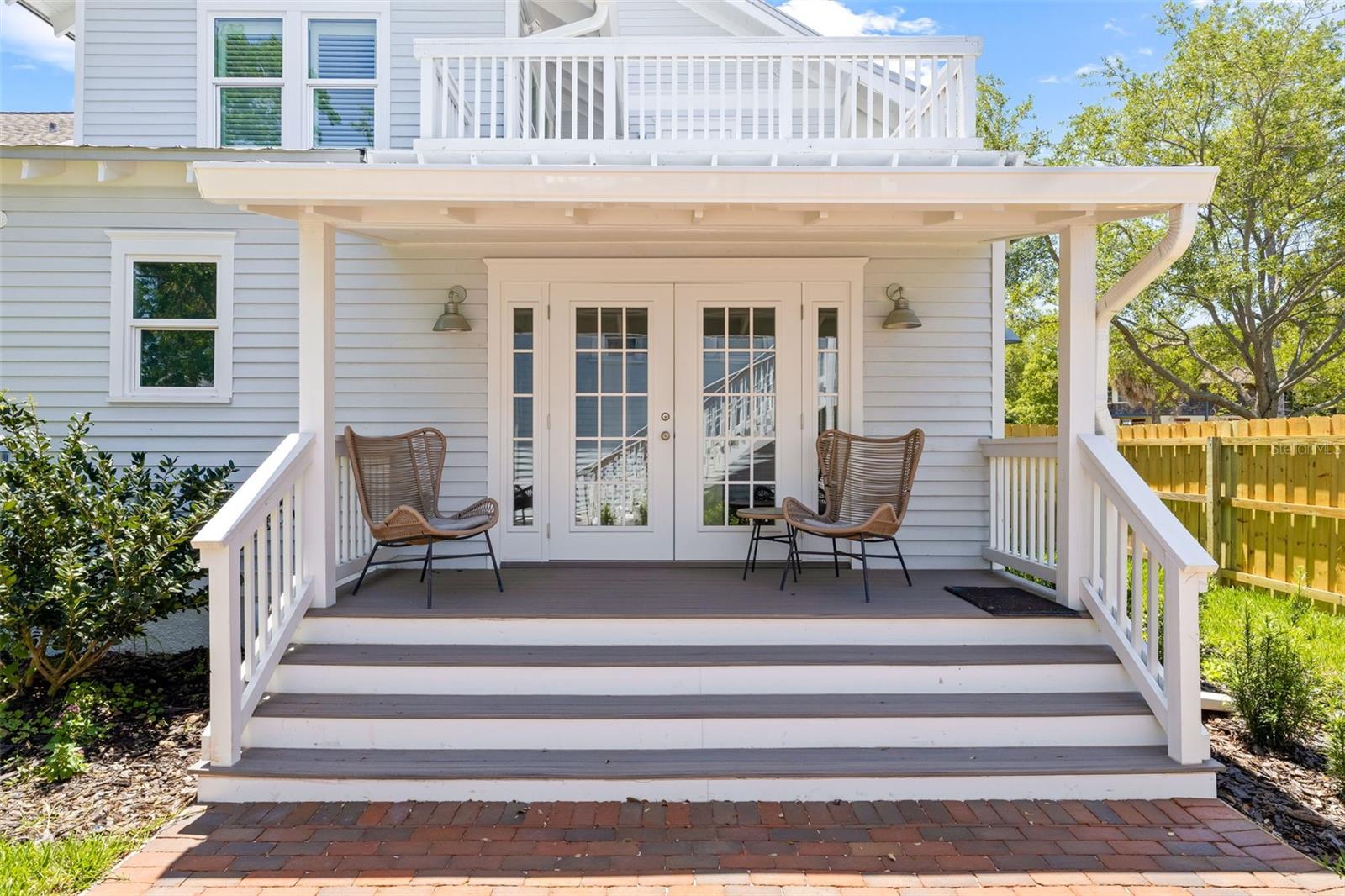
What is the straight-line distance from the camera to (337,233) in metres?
5.50

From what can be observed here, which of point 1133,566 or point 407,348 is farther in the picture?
point 407,348

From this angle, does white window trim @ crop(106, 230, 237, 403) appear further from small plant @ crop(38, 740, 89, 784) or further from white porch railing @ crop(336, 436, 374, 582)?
small plant @ crop(38, 740, 89, 784)

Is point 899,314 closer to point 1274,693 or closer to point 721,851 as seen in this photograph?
point 1274,693

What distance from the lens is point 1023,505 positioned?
489 centimetres

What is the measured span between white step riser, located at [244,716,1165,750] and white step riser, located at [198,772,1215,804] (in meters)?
0.22

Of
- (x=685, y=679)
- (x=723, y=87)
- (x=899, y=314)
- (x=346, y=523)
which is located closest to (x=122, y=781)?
(x=346, y=523)

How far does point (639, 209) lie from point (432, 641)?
2.30 m

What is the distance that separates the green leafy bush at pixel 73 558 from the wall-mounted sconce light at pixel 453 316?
5.57 feet

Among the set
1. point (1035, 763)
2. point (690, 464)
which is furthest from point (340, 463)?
point (1035, 763)

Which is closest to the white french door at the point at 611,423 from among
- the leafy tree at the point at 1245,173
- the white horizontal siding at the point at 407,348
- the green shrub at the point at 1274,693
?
the white horizontal siding at the point at 407,348

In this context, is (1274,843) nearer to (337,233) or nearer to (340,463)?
(340,463)

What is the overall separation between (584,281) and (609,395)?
80cm

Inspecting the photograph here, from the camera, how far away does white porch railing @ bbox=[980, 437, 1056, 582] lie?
4441 millimetres

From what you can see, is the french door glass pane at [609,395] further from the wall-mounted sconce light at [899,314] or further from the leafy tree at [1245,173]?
the leafy tree at [1245,173]
